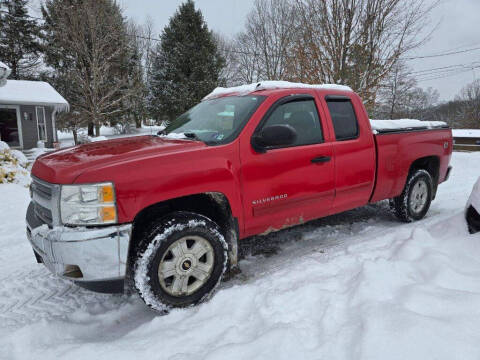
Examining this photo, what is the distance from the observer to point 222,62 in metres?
26.7

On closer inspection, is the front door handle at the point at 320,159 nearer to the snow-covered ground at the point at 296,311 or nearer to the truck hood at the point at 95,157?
the snow-covered ground at the point at 296,311

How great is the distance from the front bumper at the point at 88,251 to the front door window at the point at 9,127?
20.5m

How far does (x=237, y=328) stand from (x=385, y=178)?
9.15 ft

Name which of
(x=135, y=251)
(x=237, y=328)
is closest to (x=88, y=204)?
(x=135, y=251)

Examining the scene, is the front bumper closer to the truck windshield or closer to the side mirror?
the truck windshield

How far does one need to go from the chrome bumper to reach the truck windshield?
3.72ft

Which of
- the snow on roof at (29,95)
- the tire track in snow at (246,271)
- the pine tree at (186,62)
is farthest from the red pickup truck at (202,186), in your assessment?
the pine tree at (186,62)

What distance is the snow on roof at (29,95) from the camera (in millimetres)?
18109

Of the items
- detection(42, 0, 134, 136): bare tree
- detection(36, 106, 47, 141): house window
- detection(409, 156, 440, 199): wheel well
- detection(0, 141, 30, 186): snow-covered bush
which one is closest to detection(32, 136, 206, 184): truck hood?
detection(409, 156, 440, 199): wheel well

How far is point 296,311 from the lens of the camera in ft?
7.95

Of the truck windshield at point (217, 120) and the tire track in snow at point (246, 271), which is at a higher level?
the truck windshield at point (217, 120)

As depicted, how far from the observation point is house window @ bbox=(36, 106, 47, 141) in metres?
20.4

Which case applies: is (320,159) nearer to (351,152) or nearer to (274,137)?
(351,152)

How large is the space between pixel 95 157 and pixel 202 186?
87 cm
